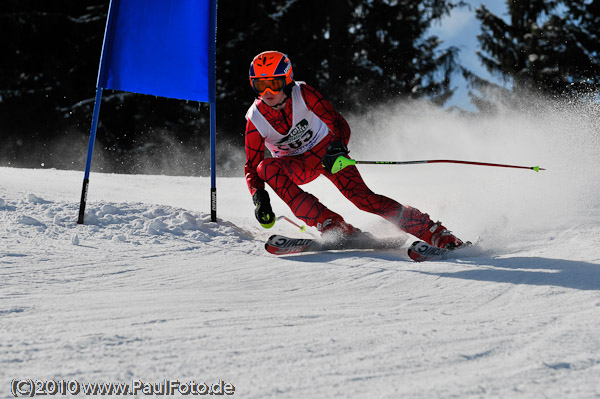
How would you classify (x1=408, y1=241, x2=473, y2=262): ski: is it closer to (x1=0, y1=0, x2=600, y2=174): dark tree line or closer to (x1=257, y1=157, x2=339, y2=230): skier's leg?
(x1=257, y1=157, x2=339, y2=230): skier's leg

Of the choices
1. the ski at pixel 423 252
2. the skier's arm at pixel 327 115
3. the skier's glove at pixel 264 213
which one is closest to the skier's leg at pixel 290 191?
the skier's glove at pixel 264 213

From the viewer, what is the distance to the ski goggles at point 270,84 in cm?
362


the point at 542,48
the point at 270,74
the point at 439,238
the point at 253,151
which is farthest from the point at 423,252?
the point at 542,48

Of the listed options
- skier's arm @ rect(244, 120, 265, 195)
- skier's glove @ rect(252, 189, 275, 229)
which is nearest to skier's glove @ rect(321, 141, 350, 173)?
skier's glove @ rect(252, 189, 275, 229)

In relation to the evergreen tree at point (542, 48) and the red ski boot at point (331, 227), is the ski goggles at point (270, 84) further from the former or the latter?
the evergreen tree at point (542, 48)

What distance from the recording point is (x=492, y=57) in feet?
62.2

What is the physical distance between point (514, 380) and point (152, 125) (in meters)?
15.6

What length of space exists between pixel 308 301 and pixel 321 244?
1312 millimetres

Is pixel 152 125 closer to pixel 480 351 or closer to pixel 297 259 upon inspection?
pixel 297 259

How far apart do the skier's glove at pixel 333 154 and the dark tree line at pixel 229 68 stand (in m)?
12.6

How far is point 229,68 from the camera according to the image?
16469 mm

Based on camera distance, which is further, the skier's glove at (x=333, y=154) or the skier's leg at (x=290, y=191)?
the skier's leg at (x=290, y=191)

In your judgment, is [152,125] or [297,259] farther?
[152,125]

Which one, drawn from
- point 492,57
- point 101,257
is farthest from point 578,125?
point 492,57
